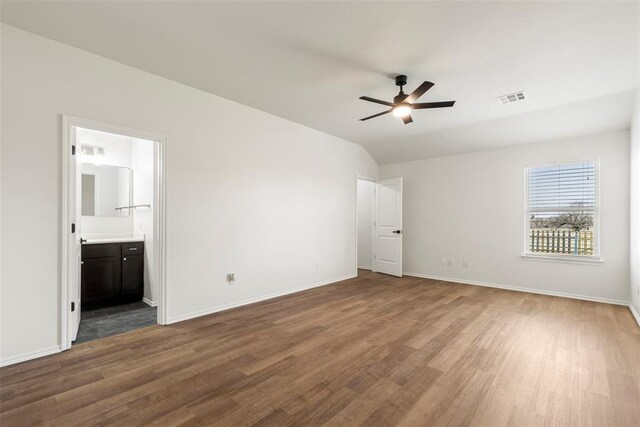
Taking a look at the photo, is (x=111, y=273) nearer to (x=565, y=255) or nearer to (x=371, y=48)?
(x=371, y=48)

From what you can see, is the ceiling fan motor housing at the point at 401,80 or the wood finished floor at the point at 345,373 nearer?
the wood finished floor at the point at 345,373

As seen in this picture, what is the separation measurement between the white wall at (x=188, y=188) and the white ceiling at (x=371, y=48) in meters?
0.25

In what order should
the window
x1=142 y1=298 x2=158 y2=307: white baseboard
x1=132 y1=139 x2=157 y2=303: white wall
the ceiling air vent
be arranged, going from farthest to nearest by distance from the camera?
the window
x1=132 y1=139 x2=157 y2=303: white wall
x1=142 y1=298 x2=158 y2=307: white baseboard
the ceiling air vent

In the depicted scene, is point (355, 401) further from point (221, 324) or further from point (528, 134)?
point (528, 134)

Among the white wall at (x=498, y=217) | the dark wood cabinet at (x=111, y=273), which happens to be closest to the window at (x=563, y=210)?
the white wall at (x=498, y=217)

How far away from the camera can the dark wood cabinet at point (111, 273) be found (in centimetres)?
388

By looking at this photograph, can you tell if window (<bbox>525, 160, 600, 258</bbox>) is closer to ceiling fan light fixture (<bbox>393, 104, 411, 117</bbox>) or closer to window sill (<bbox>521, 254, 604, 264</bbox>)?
window sill (<bbox>521, 254, 604, 264</bbox>)

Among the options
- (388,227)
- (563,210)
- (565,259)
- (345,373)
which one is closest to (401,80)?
(345,373)

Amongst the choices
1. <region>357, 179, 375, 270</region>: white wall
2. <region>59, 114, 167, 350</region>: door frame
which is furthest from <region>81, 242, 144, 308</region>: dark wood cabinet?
<region>357, 179, 375, 270</region>: white wall

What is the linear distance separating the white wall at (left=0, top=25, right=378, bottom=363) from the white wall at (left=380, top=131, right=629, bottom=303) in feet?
5.06

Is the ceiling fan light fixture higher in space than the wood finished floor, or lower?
higher

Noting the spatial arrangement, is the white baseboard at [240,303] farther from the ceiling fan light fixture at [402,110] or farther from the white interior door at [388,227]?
the ceiling fan light fixture at [402,110]

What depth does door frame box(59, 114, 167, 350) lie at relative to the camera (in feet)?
8.87

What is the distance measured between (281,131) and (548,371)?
4.32m
